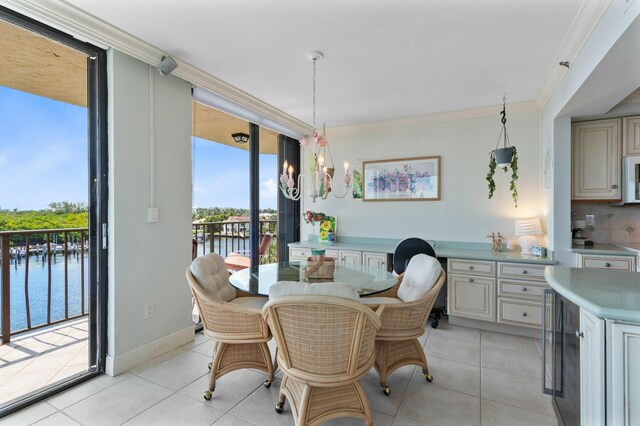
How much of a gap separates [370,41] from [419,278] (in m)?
1.79

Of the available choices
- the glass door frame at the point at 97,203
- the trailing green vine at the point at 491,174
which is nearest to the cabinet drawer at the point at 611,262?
the trailing green vine at the point at 491,174

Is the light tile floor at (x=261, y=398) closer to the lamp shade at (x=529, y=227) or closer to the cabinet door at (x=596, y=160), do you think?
the lamp shade at (x=529, y=227)

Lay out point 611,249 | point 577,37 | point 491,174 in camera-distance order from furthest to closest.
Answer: point 491,174, point 611,249, point 577,37

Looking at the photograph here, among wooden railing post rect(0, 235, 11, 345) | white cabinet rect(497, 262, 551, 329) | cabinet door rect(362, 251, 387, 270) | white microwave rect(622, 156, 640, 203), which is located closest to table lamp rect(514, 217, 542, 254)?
white cabinet rect(497, 262, 551, 329)

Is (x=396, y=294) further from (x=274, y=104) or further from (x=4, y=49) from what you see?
(x=4, y=49)

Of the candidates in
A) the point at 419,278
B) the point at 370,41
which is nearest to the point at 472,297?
the point at 419,278

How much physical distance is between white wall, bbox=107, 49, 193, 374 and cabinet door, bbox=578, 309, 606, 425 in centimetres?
277

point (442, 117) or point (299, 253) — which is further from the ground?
point (442, 117)

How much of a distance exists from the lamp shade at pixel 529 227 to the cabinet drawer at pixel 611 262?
1.77 ft

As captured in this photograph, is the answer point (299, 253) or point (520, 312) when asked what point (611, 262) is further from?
point (299, 253)

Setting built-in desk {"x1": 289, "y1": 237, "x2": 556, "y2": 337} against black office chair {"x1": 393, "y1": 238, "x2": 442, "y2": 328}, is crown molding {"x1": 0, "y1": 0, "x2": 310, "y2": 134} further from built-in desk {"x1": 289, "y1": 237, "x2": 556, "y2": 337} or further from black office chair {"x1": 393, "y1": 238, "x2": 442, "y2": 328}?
black office chair {"x1": 393, "y1": 238, "x2": 442, "y2": 328}

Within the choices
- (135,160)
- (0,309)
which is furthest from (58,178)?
(0,309)

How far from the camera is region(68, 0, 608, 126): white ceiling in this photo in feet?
6.16

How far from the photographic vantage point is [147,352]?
244 cm
